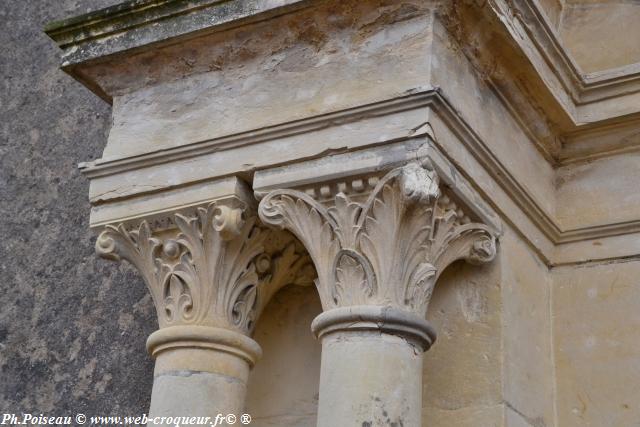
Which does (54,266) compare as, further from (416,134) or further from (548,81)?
(548,81)

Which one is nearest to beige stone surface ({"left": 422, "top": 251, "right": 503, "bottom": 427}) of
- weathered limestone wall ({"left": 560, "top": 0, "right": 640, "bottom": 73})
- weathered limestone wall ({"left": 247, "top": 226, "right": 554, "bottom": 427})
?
weathered limestone wall ({"left": 247, "top": 226, "right": 554, "bottom": 427})

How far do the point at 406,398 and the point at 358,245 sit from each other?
1.63 feet

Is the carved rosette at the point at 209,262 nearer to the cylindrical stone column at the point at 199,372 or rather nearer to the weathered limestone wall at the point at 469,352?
the cylindrical stone column at the point at 199,372

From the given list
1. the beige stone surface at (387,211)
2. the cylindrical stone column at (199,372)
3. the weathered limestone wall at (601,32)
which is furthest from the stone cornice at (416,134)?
the weathered limestone wall at (601,32)

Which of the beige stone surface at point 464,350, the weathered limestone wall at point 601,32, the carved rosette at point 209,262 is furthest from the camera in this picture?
the weathered limestone wall at point 601,32

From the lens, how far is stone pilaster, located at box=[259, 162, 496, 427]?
115 inches

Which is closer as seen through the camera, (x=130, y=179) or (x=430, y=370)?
(x=430, y=370)

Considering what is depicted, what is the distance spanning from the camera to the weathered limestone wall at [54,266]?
427cm

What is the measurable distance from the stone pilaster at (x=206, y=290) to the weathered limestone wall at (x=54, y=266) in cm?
75

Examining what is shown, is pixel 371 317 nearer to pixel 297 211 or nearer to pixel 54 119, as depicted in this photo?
pixel 297 211

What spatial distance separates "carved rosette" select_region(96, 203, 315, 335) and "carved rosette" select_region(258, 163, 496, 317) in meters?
0.22

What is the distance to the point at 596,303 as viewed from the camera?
369cm

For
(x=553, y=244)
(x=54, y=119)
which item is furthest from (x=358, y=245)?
(x=54, y=119)

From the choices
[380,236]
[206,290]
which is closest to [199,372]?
[206,290]
